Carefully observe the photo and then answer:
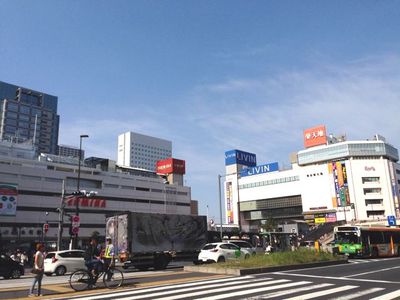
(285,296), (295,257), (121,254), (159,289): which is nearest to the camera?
(285,296)

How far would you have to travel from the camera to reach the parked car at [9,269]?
70.8ft

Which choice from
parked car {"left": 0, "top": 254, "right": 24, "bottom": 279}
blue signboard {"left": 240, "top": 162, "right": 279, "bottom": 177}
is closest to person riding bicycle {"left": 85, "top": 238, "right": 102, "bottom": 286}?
parked car {"left": 0, "top": 254, "right": 24, "bottom": 279}

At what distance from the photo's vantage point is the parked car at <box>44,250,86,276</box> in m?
22.5

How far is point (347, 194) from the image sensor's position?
97000 mm

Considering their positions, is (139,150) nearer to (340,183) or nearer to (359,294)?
(340,183)

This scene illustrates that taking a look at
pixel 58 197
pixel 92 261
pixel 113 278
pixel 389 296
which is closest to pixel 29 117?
pixel 58 197

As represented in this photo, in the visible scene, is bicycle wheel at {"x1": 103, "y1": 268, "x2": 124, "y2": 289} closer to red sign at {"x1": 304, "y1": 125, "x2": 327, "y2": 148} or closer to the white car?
the white car

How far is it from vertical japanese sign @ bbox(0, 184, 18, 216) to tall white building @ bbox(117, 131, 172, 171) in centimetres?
10009

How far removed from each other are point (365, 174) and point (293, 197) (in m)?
21.3

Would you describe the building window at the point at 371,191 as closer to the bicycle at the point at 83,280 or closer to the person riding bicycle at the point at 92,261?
the bicycle at the point at 83,280

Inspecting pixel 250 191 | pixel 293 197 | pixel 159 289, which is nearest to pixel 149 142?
pixel 250 191

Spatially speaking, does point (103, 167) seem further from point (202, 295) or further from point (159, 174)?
point (202, 295)

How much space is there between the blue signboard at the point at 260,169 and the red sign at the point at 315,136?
1139 cm

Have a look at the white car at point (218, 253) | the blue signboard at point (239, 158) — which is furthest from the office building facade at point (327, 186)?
the white car at point (218, 253)
